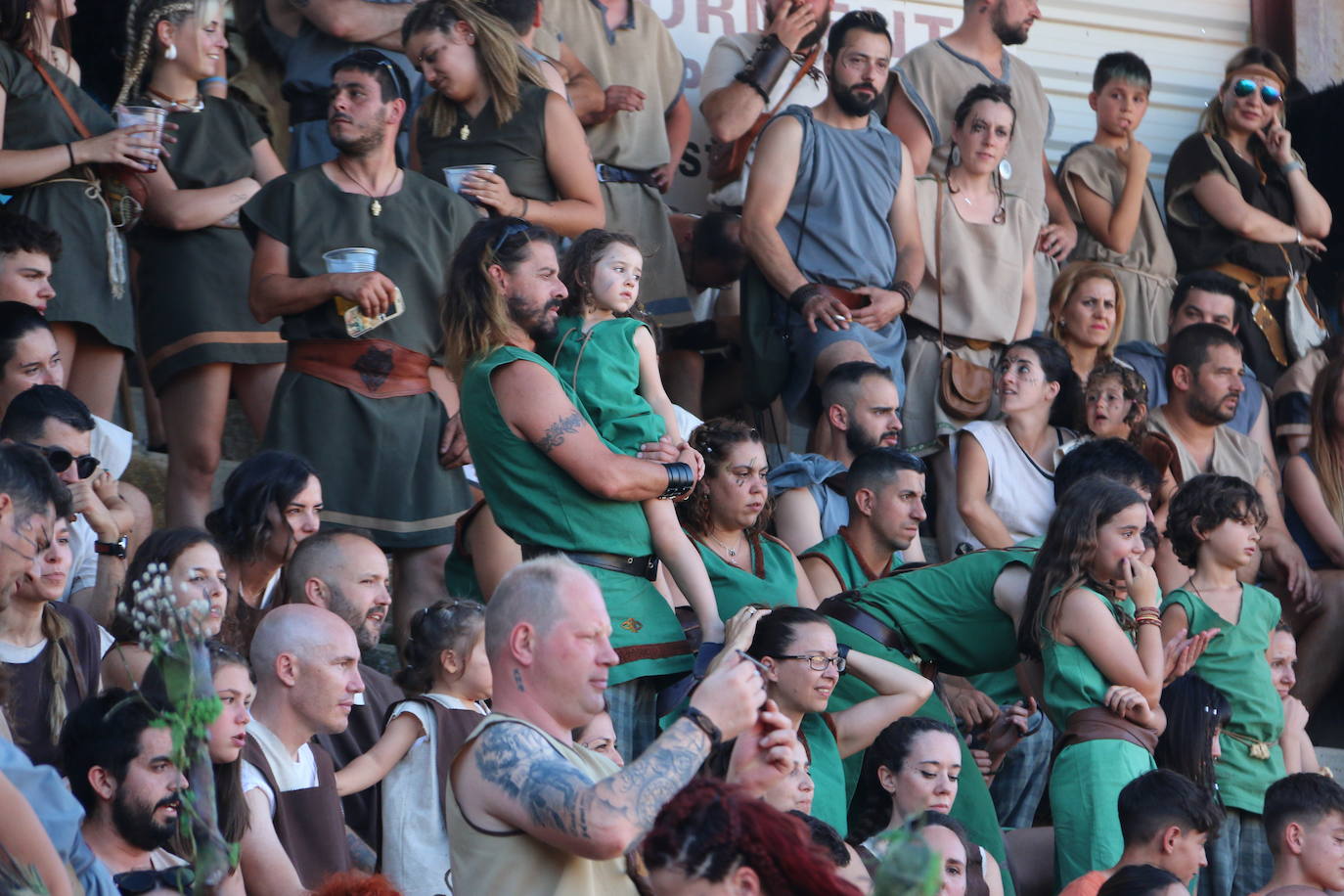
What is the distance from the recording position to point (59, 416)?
5.30m

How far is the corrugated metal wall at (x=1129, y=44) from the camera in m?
10.1

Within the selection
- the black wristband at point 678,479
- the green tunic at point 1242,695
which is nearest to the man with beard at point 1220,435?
the green tunic at point 1242,695

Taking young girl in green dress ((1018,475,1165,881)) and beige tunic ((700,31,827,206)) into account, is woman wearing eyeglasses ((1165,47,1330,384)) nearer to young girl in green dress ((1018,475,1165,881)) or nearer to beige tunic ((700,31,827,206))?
beige tunic ((700,31,827,206))

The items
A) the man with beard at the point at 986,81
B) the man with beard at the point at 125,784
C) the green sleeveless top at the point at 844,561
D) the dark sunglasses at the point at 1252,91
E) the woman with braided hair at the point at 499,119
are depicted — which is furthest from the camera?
the dark sunglasses at the point at 1252,91

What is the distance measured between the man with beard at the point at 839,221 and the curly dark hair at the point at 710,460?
4.62 feet

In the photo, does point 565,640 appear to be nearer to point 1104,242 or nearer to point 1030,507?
point 1030,507

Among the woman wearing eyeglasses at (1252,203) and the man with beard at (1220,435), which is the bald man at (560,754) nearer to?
the man with beard at (1220,435)

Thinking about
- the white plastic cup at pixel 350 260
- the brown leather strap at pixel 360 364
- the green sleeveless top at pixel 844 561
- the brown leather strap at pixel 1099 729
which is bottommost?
the brown leather strap at pixel 1099 729

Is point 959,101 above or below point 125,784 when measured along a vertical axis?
above

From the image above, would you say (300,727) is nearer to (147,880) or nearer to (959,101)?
(147,880)

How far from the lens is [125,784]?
3928mm

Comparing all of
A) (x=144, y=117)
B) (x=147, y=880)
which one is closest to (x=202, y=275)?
(x=144, y=117)

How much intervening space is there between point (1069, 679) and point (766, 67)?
11.3 feet

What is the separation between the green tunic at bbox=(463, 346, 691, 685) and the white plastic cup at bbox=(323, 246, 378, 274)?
1035mm
